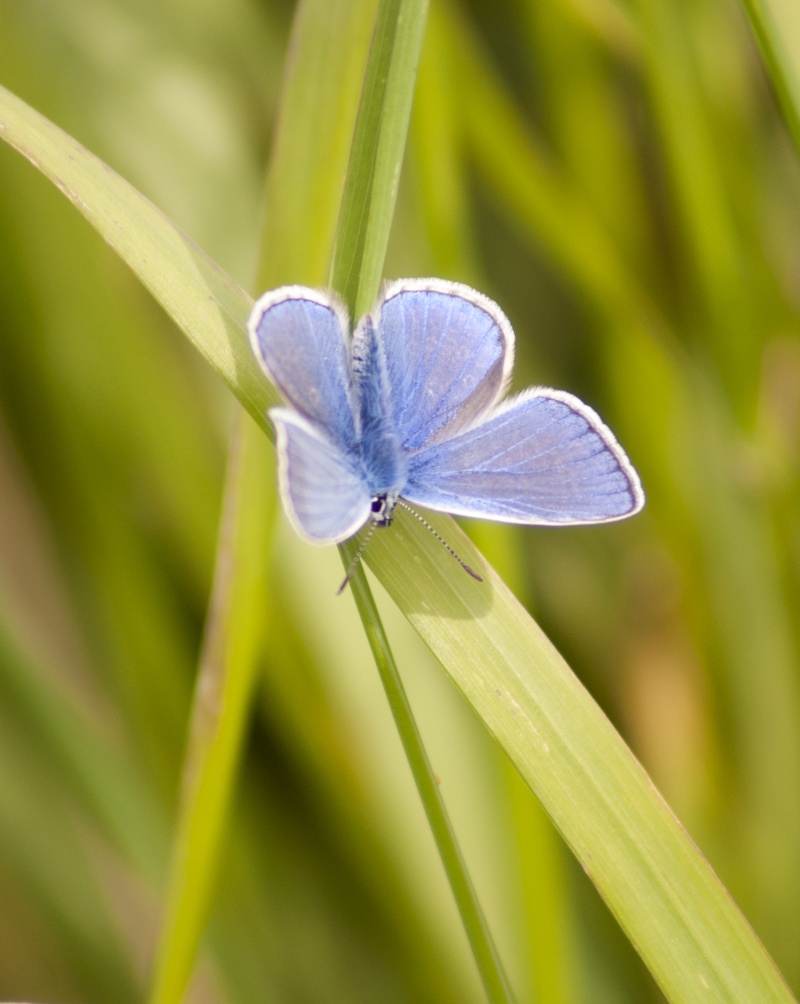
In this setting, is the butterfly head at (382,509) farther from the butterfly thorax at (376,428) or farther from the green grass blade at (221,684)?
Answer: the green grass blade at (221,684)

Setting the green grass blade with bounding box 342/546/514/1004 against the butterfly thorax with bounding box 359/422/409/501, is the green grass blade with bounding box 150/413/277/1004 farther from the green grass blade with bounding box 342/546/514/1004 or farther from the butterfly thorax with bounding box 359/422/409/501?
the green grass blade with bounding box 342/546/514/1004

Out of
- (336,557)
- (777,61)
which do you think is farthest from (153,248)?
(336,557)

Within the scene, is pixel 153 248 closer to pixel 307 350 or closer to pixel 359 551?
pixel 307 350

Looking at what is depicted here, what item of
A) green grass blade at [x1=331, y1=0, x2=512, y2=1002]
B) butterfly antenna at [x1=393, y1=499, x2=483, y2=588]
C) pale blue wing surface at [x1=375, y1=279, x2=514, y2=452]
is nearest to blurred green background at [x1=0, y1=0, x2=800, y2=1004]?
pale blue wing surface at [x1=375, y1=279, x2=514, y2=452]

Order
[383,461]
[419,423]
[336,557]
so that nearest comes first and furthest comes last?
[383,461], [419,423], [336,557]

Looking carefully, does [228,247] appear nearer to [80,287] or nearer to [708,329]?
[80,287]

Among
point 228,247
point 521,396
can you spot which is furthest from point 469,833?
point 228,247

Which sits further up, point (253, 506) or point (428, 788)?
point (253, 506)
